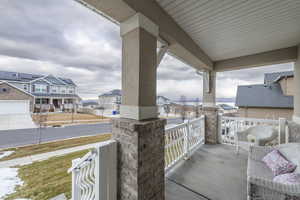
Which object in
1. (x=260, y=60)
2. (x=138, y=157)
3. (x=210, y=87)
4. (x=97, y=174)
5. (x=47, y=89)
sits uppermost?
(x=260, y=60)

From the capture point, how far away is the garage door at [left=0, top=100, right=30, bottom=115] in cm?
248

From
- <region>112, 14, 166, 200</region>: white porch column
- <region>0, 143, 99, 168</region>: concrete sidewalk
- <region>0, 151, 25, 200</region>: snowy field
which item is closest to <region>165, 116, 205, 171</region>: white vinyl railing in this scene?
<region>112, 14, 166, 200</region>: white porch column

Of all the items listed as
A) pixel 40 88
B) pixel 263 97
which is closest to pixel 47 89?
pixel 40 88

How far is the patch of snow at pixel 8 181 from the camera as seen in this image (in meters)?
2.17

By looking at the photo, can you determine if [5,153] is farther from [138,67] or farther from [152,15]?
[152,15]

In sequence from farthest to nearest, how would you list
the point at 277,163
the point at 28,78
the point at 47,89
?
the point at 47,89 < the point at 28,78 < the point at 277,163

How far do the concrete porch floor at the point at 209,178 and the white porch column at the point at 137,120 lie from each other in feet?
2.67

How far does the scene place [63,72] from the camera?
3.32 m

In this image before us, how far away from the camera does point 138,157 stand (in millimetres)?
1277

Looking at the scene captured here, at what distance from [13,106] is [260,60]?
634 cm

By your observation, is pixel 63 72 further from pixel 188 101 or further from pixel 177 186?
pixel 188 101

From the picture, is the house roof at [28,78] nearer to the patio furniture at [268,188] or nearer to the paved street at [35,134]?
the paved street at [35,134]

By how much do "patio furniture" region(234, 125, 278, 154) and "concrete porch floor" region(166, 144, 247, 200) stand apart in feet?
1.27

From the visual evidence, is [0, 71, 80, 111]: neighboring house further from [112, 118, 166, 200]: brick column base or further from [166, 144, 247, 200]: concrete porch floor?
[166, 144, 247, 200]: concrete porch floor
